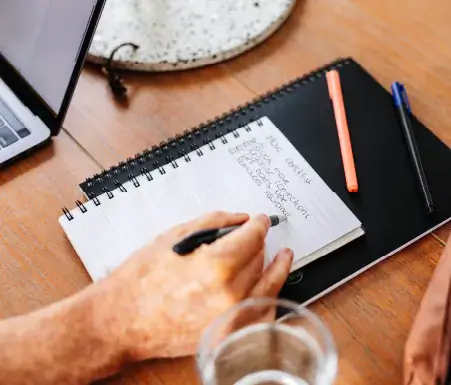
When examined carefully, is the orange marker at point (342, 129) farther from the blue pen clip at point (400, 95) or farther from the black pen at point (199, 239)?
the black pen at point (199, 239)

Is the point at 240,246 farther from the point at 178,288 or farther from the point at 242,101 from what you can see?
the point at 242,101

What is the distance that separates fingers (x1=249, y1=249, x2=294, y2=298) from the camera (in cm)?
67

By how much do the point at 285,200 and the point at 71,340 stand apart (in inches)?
11.2

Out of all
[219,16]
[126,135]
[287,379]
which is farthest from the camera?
[219,16]

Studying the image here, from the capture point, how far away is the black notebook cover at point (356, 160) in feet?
2.42

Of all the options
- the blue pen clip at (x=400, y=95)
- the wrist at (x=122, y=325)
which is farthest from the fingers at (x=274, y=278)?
the blue pen clip at (x=400, y=95)

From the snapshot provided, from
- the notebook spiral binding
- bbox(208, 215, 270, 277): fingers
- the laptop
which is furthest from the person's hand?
the laptop

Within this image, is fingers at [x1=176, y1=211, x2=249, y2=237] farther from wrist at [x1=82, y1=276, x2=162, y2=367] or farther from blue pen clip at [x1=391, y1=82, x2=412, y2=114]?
blue pen clip at [x1=391, y1=82, x2=412, y2=114]

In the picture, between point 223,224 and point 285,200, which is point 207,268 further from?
point 285,200

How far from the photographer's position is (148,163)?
2.71 ft

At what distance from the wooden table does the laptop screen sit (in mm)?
78

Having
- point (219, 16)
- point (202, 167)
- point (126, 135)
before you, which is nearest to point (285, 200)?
point (202, 167)

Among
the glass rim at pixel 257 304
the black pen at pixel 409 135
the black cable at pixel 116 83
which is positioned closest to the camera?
the glass rim at pixel 257 304

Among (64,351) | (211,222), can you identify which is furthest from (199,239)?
(64,351)
